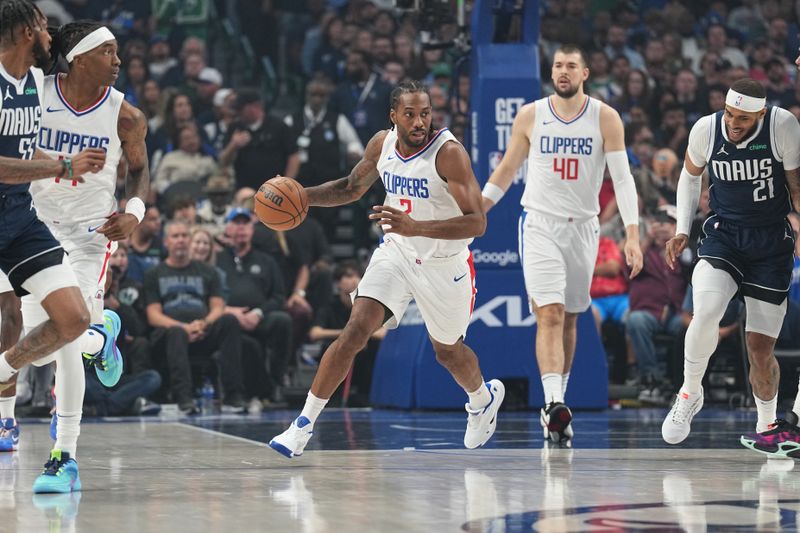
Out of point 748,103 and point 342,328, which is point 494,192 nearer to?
point 748,103

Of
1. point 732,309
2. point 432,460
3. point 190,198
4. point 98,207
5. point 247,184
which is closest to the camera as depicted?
point 432,460

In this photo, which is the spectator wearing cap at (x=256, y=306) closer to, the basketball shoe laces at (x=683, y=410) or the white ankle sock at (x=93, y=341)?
the white ankle sock at (x=93, y=341)

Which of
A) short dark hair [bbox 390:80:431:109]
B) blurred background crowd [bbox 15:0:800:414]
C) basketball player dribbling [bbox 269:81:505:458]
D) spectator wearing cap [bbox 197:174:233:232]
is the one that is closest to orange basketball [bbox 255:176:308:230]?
basketball player dribbling [bbox 269:81:505:458]

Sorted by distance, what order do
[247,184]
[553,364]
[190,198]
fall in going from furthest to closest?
[247,184]
[190,198]
[553,364]

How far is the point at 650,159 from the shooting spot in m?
14.9

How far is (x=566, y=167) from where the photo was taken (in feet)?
29.6

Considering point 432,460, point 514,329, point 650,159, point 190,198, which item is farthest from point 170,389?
point 650,159

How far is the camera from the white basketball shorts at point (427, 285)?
7172 mm

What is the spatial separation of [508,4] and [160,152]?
502 centimetres

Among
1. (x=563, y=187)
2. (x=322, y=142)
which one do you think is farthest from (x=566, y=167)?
(x=322, y=142)

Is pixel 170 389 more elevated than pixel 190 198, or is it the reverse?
pixel 190 198

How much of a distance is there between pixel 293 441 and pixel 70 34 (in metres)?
2.48

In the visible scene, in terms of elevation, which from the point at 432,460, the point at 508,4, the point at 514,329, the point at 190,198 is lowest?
the point at 432,460

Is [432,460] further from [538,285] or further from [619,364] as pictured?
[619,364]
